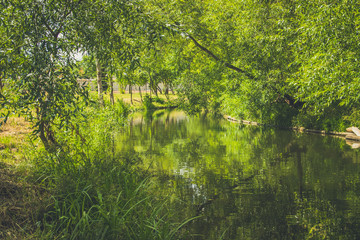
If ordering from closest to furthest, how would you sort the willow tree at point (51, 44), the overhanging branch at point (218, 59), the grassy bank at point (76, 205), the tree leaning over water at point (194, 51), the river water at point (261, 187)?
the grassy bank at point (76, 205), the willow tree at point (51, 44), the tree leaning over water at point (194, 51), the river water at point (261, 187), the overhanging branch at point (218, 59)

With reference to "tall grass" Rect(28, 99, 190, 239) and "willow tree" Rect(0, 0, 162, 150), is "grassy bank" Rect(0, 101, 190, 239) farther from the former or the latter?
"willow tree" Rect(0, 0, 162, 150)

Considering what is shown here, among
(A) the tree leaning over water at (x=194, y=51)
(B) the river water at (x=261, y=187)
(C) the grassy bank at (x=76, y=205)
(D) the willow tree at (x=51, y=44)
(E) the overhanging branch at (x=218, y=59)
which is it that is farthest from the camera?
(E) the overhanging branch at (x=218, y=59)

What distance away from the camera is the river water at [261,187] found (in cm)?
667

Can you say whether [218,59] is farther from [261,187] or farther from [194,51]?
[261,187]

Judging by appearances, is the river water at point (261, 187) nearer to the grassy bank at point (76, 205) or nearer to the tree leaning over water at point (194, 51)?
the grassy bank at point (76, 205)

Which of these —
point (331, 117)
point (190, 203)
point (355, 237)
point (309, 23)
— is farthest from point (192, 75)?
point (355, 237)

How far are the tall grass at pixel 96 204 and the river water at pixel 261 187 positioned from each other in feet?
2.62

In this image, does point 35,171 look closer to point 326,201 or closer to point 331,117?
point 326,201

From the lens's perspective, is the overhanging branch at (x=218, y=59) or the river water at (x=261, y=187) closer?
the river water at (x=261, y=187)

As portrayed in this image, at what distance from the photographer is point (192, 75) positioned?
25.1 m

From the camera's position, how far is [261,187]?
945cm

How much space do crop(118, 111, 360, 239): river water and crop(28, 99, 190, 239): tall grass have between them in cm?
80

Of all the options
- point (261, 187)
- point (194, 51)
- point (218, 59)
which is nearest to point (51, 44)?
point (261, 187)

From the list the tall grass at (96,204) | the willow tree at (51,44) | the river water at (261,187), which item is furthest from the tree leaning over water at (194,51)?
the river water at (261,187)
